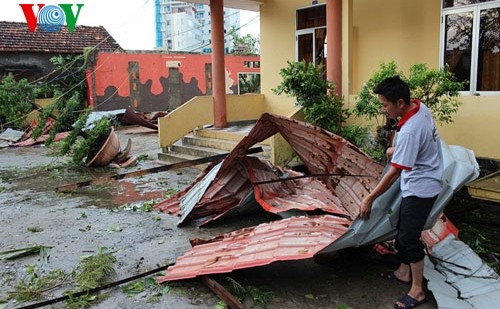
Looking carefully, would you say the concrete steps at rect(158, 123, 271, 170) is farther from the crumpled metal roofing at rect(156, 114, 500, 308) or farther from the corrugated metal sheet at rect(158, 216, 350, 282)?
the corrugated metal sheet at rect(158, 216, 350, 282)

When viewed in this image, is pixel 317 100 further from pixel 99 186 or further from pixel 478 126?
pixel 99 186

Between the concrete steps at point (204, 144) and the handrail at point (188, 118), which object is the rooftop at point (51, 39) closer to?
the handrail at point (188, 118)

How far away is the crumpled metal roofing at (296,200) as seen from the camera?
3.47 m

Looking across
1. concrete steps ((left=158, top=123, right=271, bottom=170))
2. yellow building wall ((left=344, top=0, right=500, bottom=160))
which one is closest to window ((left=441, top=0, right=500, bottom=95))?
yellow building wall ((left=344, top=0, right=500, bottom=160))

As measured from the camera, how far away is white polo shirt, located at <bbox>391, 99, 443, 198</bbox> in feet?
9.91

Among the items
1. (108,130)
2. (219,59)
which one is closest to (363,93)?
(219,59)

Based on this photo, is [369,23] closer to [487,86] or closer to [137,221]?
[487,86]

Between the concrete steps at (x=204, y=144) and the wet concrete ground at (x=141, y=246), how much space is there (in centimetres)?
61

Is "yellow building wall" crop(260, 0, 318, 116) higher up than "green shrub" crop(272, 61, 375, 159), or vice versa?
"yellow building wall" crop(260, 0, 318, 116)

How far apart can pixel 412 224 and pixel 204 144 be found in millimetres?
7596

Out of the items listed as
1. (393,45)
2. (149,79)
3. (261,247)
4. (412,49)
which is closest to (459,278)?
(261,247)

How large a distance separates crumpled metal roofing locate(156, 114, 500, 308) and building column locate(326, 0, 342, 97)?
107 inches

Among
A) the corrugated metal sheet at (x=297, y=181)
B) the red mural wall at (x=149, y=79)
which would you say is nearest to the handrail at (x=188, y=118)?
the corrugated metal sheet at (x=297, y=181)

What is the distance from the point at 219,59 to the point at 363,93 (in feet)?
17.0
